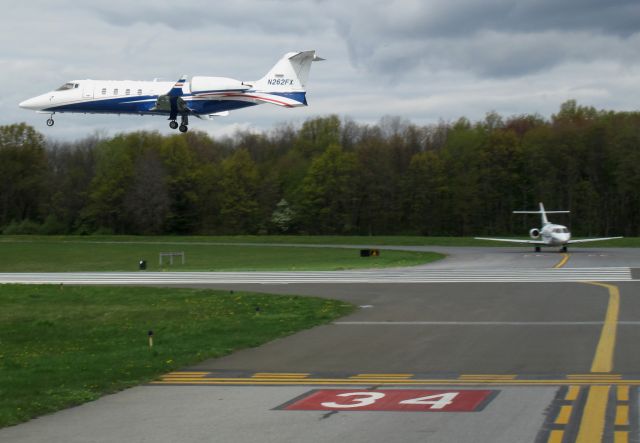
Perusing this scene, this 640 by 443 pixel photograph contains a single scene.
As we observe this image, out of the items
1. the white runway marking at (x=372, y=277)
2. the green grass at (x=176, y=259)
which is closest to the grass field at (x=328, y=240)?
the green grass at (x=176, y=259)

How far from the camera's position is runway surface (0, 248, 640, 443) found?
396 inches

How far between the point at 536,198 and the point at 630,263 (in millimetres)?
62700

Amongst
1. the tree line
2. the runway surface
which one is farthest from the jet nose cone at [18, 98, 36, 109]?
the tree line

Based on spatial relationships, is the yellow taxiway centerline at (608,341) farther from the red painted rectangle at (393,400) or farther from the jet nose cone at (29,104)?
the jet nose cone at (29,104)

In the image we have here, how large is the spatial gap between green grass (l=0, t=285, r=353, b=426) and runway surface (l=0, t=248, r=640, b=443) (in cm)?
59

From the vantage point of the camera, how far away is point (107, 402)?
12.3m

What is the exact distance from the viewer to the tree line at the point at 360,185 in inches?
4274

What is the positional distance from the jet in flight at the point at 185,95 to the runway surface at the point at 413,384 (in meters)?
17.4

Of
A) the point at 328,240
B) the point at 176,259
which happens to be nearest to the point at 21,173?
the point at 328,240

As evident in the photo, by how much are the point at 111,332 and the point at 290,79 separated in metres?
22.9

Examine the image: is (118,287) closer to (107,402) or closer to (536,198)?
(107,402)

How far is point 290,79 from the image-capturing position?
4278 centimetres

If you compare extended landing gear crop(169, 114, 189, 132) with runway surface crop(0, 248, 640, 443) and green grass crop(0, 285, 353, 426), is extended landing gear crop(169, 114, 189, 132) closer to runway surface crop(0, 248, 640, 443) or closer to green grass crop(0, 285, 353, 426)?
green grass crop(0, 285, 353, 426)

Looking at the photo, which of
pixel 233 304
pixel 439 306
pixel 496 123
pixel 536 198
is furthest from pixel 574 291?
pixel 496 123
